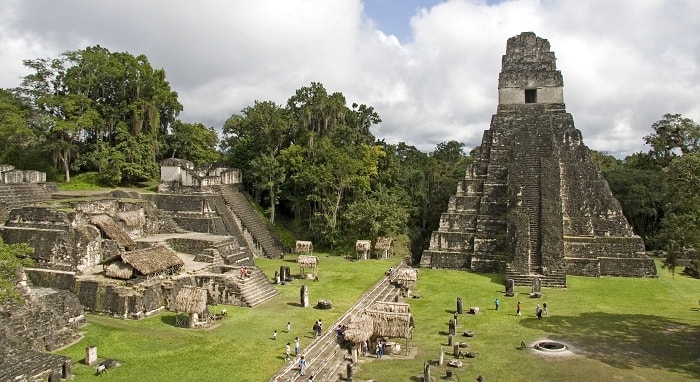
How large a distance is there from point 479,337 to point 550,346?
2.38m

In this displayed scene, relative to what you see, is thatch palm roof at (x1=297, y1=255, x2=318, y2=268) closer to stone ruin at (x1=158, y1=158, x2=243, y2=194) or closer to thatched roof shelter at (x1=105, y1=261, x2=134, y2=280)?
thatched roof shelter at (x1=105, y1=261, x2=134, y2=280)

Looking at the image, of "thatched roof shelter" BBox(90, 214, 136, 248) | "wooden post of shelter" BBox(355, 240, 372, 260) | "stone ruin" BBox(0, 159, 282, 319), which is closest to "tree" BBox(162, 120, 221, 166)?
"stone ruin" BBox(0, 159, 282, 319)

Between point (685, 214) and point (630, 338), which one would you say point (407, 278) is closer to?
point (630, 338)

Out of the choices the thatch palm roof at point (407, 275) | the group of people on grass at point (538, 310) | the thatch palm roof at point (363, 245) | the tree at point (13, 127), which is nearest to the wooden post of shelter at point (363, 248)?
the thatch palm roof at point (363, 245)

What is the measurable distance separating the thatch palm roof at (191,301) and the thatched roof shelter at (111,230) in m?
6.48

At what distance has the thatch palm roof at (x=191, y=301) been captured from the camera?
18578 millimetres

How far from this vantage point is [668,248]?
55.4 feet

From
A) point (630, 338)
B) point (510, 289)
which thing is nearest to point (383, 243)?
point (510, 289)

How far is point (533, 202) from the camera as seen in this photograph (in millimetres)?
29844

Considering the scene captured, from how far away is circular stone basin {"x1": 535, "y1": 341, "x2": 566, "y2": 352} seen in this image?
16.8 meters

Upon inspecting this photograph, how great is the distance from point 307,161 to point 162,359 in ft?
78.6

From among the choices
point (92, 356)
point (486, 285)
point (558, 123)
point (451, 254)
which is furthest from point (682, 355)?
point (558, 123)

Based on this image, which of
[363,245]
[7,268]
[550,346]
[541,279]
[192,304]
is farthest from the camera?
[363,245]

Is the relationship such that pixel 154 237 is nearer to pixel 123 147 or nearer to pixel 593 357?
pixel 123 147
